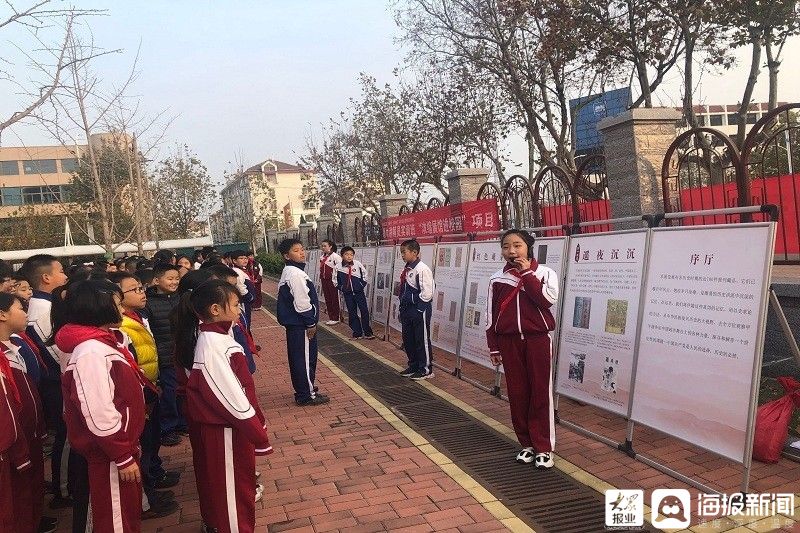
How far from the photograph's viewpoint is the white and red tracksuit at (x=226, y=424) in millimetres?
3459

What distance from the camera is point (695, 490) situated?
13.2 feet

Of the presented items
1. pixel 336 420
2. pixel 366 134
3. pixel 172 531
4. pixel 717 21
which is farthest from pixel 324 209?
pixel 172 531

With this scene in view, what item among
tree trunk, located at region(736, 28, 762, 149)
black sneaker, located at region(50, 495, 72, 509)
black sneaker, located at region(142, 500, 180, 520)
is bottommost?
black sneaker, located at region(50, 495, 72, 509)

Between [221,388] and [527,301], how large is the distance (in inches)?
90.8

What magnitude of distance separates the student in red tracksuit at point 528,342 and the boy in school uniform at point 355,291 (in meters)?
6.61

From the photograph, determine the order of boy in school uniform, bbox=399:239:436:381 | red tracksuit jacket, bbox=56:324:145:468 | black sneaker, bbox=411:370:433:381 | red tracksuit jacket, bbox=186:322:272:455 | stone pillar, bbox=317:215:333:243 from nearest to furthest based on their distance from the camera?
red tracksuit jacket, bbox=56:324:145:468
red tracksuit jacket, bbox=186:322:272:455
boy in school uniform, bbox=399:239:436:381
black sneaker, bbox=411:370:433:381
stone pillar, bbox=317:215:333:243

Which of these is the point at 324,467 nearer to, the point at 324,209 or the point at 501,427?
the point at 501,427

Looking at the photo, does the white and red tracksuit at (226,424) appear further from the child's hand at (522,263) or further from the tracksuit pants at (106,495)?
the child's hand at (522,263)

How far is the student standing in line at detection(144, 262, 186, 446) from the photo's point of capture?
554cm

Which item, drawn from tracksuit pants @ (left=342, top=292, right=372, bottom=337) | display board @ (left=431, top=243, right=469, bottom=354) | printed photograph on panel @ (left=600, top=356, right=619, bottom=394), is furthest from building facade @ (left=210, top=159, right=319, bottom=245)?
printed photograph on panel @ (left=600, top=356, right=619, bottom=394)

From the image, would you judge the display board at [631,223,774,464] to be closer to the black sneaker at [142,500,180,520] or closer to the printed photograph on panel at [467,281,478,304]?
the printed photograph on panel at [467,281,478,304]

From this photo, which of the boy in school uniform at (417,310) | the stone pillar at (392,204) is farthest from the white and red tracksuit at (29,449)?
the stone pillar at (392,204)

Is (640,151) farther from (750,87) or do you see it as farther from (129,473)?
(750,87)

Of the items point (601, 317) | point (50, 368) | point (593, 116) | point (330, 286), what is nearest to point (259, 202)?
point (593, 116)
